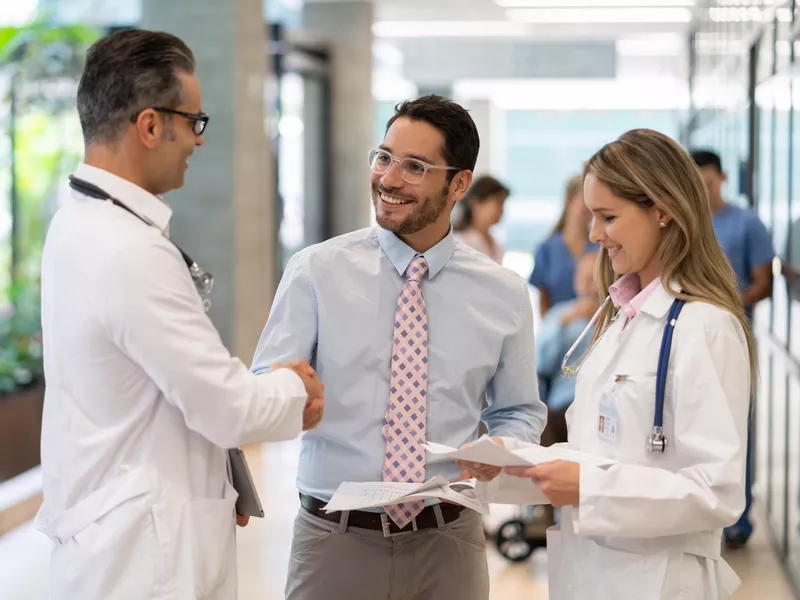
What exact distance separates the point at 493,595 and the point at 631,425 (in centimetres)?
272

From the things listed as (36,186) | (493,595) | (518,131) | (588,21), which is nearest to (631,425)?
(493,595)

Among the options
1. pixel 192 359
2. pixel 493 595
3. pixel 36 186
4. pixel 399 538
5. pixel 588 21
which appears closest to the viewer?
pixel 192 359

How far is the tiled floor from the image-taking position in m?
4.33

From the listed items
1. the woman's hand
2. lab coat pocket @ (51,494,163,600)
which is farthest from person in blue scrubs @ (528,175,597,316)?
lab coat pocket @ (51,494,163,600)

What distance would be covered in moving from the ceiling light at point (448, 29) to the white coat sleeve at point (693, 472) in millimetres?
11100

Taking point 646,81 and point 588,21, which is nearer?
point 588,21

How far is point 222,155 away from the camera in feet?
24.0

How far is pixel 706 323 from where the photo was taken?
1.72 meters

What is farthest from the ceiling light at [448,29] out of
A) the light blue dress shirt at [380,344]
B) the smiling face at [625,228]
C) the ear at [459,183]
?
the smiling face at [625,228]

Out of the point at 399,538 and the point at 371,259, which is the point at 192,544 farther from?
the point at 371,259

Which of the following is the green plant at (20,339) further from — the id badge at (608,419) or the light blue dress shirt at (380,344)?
the id badge at (608,419)

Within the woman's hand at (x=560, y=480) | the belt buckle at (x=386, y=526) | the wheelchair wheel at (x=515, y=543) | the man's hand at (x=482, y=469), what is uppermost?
the woman's hand at (x=560, y=480)

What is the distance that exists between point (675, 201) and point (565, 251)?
342 centimetres

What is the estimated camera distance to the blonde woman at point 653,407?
166 centimetres
